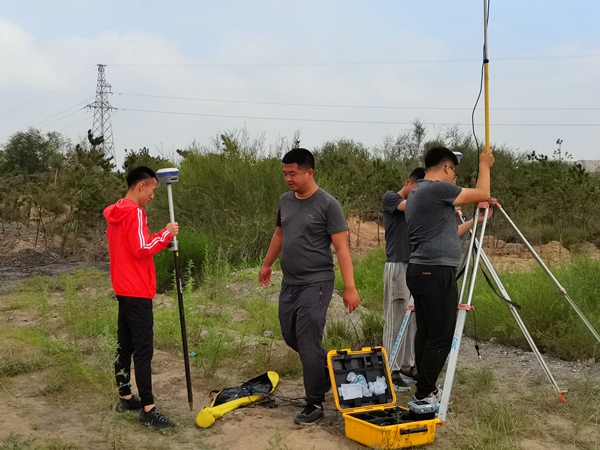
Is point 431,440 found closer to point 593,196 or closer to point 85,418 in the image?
point 85,418

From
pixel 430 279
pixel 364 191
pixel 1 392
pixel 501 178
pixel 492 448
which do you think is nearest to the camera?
pixel 492 448

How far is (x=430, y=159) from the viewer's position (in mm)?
4438

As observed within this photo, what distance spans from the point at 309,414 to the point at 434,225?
1.60 metres

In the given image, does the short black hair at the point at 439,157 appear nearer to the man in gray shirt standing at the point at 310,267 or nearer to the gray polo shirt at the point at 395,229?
the man in gray shirt standing at the point at 310,267

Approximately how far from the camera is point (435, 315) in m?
4.26

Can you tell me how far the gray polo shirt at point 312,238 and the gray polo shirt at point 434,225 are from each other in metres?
0.54

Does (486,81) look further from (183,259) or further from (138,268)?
(183,259)

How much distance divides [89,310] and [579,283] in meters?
5.49

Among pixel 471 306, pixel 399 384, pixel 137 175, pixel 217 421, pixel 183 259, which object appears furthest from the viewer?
pixel 183 259

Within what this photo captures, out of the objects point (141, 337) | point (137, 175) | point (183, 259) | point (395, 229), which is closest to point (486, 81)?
point (395, 229)

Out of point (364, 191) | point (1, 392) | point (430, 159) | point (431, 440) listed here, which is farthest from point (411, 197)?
point (364, 191)

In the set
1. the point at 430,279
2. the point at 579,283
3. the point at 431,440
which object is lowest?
the point at 431,440

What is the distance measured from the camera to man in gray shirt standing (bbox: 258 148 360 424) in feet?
14.6

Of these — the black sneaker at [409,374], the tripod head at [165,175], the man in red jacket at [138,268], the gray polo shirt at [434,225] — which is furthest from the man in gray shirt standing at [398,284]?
the man in red jacket at [138,268]
